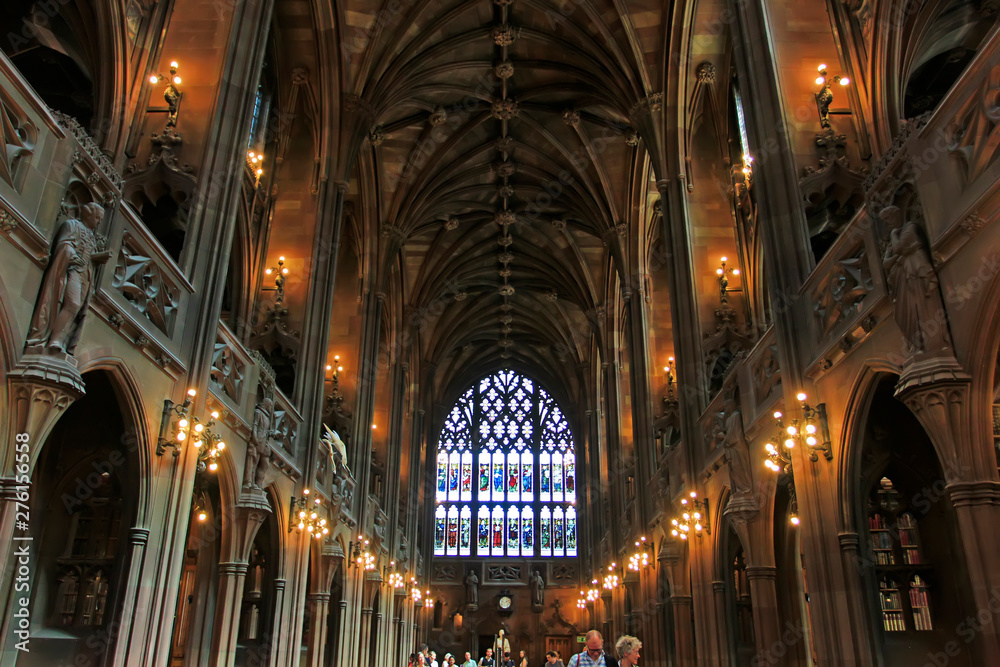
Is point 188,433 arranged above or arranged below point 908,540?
above

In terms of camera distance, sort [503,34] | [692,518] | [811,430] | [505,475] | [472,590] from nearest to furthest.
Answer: [811,430] → [692,518] → [503,34] → [472,590] → [505,475]

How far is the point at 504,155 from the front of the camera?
28.6 meters

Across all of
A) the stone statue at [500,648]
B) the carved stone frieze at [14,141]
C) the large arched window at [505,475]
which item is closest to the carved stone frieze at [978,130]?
the carved stone frieze at [14,141]

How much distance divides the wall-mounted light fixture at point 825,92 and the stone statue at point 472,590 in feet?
109

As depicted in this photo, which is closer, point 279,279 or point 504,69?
point 279,279

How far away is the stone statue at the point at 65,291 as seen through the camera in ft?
25.1

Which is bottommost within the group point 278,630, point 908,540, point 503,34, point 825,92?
point 278,630

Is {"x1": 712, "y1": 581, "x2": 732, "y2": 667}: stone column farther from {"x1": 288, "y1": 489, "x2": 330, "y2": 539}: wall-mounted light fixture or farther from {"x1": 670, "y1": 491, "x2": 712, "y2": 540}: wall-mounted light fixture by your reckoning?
{"x1": 288, "y1": 489, "x2": 330, "y2": 539}: wall-mounted light fixture

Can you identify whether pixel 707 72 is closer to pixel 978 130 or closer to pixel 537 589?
pixel 978 130

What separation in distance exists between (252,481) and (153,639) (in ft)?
13.1

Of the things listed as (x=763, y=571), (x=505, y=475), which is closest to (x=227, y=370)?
(x=763, y=571)

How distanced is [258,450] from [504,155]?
17.7m

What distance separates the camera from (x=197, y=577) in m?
13.0

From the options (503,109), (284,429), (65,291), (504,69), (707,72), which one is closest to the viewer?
(65,291)
